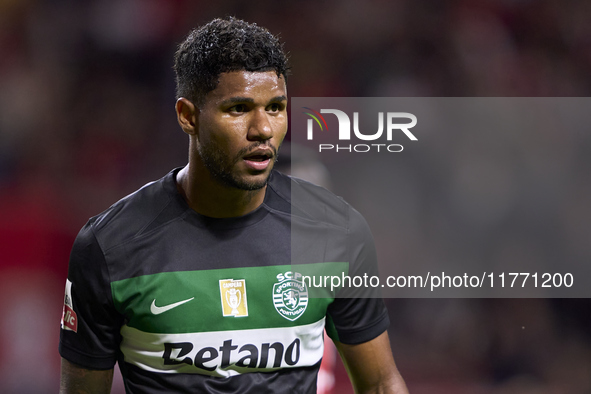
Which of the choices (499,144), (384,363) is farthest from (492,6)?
(384,363)

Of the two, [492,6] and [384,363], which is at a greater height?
[492,6]

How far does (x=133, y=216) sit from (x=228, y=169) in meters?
0.37

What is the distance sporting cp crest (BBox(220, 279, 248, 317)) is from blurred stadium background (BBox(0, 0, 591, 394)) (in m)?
2.02

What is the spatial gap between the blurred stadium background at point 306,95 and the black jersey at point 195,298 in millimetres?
1902

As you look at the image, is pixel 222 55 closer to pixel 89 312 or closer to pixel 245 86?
pixel 245 86

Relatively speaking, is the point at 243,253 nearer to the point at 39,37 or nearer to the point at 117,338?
the point at 117,338

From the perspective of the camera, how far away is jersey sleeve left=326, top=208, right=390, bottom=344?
2.06 meters

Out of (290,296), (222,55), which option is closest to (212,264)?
(290,296)

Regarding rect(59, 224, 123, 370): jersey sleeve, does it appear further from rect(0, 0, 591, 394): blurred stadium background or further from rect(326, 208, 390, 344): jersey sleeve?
rect(0, 0, 591, 394): blurred stadium background

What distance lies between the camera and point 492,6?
4.50 metres

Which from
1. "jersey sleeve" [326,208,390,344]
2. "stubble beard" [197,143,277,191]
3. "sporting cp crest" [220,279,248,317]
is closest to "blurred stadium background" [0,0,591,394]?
"jersey sleeve" [326,208,390,344]

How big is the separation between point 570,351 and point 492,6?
2449mm

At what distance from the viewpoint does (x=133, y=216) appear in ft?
6.42

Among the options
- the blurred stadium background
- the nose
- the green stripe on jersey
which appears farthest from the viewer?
the blurred stadium background
